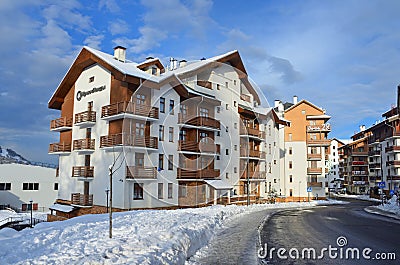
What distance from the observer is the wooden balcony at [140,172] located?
26516mm

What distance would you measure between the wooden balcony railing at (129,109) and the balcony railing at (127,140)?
1783 mm

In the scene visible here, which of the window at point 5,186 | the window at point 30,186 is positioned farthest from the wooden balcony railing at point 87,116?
the window at point 30,186

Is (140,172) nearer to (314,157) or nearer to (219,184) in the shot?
(219,184)

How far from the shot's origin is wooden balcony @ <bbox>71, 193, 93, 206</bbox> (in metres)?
29.0

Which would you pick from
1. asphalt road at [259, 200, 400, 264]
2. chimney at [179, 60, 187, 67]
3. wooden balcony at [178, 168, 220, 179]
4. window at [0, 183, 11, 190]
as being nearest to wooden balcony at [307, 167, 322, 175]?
wooden balcony at [178, 168, 220, 179]

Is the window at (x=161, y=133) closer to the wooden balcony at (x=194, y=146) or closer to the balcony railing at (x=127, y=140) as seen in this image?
the balcony railing at (x=127, y=140)

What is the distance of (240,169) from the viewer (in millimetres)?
38812

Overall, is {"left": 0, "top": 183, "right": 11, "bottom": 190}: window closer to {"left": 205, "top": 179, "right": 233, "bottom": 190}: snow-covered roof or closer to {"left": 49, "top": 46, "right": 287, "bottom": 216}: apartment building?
{"left": 49, "top": 46, "right": 287, "bottom": 216}: apartment building

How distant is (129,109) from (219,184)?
11.5 m

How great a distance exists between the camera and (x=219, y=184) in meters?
32.3

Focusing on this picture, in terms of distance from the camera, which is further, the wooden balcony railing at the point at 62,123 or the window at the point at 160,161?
the wooden balcony railing at the point at 62,123

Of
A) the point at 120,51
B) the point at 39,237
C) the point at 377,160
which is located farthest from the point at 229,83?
the point at 377,160

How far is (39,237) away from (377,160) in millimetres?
78020

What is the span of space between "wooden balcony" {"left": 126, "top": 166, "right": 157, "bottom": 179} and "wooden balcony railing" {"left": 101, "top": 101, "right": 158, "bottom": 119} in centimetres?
424
